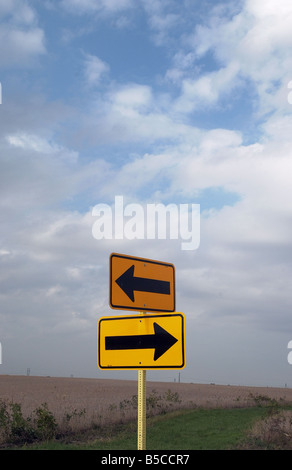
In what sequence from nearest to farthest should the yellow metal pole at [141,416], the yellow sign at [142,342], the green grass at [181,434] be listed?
the yellow metal pole at [141,416]
the yellow sign at [142,342]
the green grass at [181,434]

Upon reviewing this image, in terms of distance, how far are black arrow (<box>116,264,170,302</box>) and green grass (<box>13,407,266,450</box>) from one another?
9881 millimetres

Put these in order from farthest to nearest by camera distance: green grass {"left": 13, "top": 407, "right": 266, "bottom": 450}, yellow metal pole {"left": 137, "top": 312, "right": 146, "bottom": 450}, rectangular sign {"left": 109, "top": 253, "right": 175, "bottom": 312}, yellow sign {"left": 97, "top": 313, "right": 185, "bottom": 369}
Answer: green grass {"left": 13, "top": 407, "right": 266, "bottom": 450}
rectangular sign {"left": 109, "top": 253, "right": 175, "bottom": 312}
yellow sign {"left": 97, "top": 313, "right": 185, "bottom": 369}
yellow metal pole {"left": 137, "top": 312, "right": 146, "bottom": 450}

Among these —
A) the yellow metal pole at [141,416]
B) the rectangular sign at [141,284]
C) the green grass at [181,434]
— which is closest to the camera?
the yellow metal pole at [141,416]

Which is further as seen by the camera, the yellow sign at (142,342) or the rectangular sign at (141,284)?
the rectangular sign at (141,284)

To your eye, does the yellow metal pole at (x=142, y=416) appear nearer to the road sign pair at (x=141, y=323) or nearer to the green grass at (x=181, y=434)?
the road sign pair at (x=141, y=323)

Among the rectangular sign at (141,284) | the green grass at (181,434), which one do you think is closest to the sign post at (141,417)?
the rectangular sign at (141,284)

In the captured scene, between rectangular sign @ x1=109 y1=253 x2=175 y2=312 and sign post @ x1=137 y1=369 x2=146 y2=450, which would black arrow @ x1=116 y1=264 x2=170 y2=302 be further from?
sign post @ x1=137 y1=369 x2=146 y2=450

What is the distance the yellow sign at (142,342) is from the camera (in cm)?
627

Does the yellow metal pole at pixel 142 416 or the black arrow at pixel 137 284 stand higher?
the black arrow at pixel 137 284

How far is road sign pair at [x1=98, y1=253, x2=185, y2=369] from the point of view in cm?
631

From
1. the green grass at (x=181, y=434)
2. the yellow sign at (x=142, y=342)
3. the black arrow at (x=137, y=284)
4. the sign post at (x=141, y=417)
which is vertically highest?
the black arrow at (x=137, y=284)

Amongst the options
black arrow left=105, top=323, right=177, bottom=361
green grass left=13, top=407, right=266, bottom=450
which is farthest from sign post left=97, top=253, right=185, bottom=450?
green grass left=13, top=407, right=266, bottom=450
